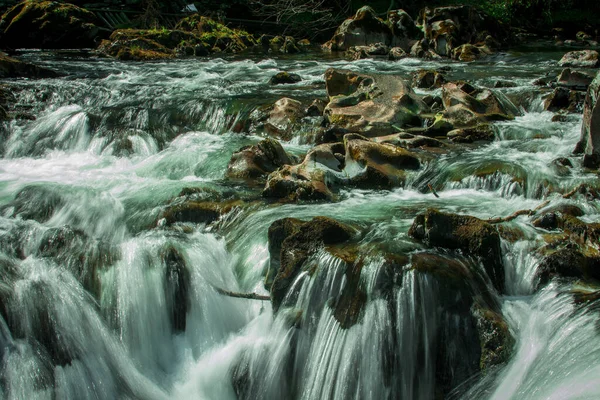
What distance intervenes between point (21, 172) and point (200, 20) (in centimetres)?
1711

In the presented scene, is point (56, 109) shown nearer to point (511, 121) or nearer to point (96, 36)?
point (511, 121)

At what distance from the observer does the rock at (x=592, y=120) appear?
7180 mm

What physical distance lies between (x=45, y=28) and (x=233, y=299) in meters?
18.5

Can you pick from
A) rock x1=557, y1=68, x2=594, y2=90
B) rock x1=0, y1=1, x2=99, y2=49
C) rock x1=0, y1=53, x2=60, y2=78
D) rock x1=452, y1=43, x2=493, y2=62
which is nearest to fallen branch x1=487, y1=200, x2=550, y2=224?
rock x1=557, y1=68, x2=594, y2=90

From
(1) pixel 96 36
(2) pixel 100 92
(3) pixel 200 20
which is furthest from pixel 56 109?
(3) pixel 200 20

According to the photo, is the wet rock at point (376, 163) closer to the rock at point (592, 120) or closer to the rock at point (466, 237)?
the rock at point (592, 120)

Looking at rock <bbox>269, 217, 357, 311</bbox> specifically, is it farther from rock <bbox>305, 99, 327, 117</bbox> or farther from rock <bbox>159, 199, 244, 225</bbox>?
rock <bbox>305, 99, 327, 117</bbox>

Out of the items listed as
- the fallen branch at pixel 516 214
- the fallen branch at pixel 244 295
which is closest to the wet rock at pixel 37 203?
the fallen branch at pixel 244 295

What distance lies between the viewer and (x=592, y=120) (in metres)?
7.29

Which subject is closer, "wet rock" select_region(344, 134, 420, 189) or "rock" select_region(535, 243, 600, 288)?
"rock" select_region(535, 243, 600, 288)

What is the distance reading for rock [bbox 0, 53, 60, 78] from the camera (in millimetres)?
13445

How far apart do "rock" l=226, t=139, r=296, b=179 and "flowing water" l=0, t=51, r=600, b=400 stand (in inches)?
12.2

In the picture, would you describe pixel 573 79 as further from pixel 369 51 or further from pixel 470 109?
pixel 369 51

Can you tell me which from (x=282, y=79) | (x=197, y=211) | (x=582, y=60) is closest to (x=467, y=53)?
(x=582, y=60)
